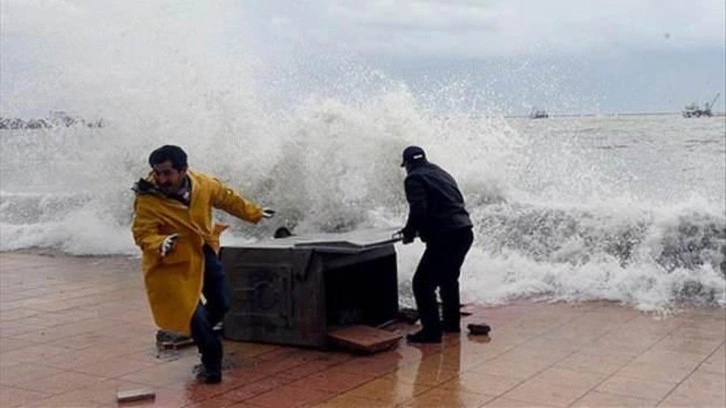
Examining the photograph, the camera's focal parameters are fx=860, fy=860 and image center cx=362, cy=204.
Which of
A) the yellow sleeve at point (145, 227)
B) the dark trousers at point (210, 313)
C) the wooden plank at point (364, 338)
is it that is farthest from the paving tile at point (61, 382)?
the wooden plank at point (364, 338)

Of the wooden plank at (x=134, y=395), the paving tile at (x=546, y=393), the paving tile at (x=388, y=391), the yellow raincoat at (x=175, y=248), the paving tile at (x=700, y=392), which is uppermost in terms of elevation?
the yellow raincoat at (x=175, y=248)

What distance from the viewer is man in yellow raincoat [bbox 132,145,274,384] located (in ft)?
17.8

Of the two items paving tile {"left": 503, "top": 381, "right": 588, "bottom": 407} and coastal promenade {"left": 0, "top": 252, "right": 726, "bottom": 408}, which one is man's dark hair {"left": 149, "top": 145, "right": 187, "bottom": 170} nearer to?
coastal promenade {"left": 0, "top": 252, "right": 726, "bottom": 408}

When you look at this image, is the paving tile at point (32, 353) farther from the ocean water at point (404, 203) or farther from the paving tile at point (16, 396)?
the ocean water at point (404, 203)

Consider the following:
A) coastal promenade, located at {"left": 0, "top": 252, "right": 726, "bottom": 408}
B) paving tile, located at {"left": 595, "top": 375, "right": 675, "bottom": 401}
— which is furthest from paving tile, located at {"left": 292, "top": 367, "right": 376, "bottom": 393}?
paving tile, located at {"left": 595, "top": 375, "right": 675, "bottom": 401}

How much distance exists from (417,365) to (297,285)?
1.09 metres

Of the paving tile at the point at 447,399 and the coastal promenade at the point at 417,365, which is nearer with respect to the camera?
the paving tile at the point at 447,399

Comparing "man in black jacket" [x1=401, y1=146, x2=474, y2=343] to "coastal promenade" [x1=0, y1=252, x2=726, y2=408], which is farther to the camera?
"man in black jacket" [x1=401, y1=146, x2=474, y2=343]

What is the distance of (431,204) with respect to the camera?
682 centimetres

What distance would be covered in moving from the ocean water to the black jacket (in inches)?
91.6

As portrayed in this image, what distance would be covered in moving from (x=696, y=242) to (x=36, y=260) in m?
9.06

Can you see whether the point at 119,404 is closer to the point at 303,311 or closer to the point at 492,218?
the point at 303,311

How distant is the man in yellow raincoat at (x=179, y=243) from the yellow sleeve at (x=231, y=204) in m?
0.01

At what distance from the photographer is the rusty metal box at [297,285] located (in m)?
6.48
